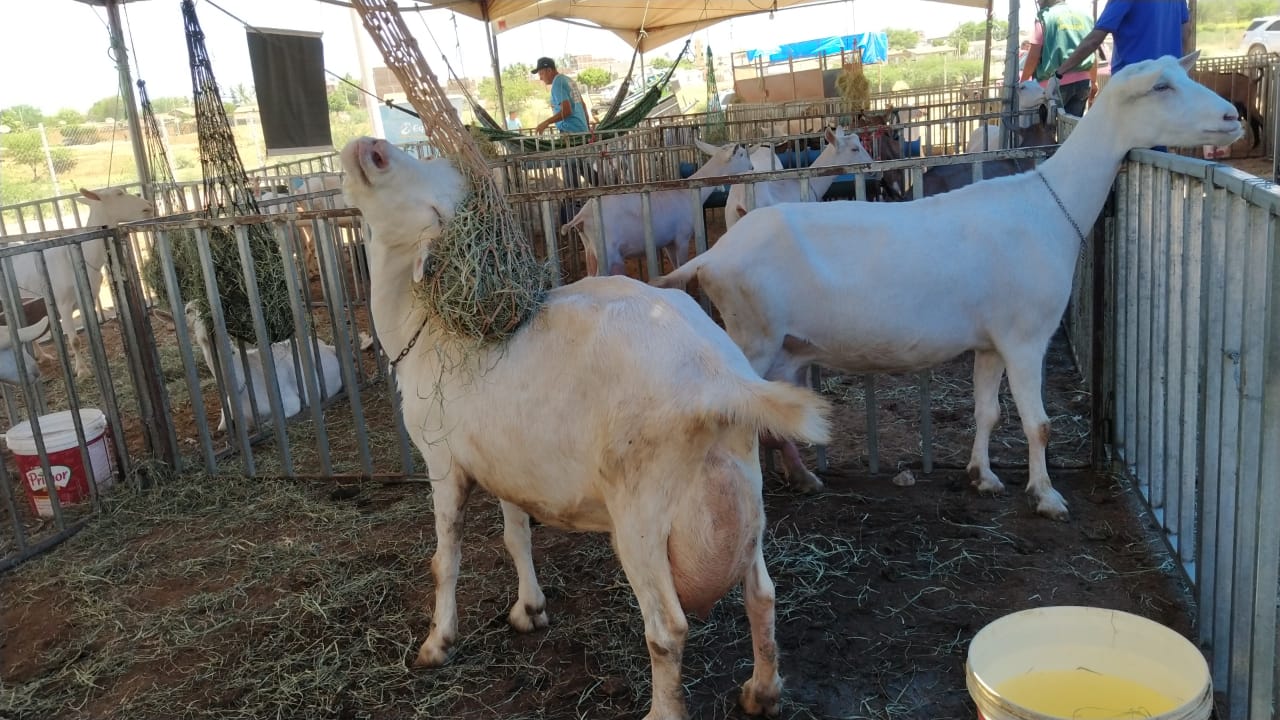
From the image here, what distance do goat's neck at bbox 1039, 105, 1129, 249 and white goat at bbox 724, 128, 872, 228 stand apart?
3172 millimetres

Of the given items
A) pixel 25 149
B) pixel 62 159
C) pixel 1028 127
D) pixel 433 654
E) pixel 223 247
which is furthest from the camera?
pixel 25 149

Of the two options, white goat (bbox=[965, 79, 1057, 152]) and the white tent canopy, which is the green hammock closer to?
the white tent canopy

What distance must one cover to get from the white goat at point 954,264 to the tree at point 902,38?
214ft

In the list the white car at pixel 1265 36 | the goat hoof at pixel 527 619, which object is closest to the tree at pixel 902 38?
the white car at pixel 1265 36

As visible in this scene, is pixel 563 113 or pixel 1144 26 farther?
pixel 563 113

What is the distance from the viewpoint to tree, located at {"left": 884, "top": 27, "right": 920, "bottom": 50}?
6600 cm

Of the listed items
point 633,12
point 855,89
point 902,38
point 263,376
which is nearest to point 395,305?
point 263,376

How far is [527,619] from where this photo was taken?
369cm

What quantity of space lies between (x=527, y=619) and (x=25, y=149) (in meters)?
31.1

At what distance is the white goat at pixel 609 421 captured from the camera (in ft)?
8.59

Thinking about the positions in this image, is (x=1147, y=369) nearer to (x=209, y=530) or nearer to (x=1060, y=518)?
(x=1060, y=518)

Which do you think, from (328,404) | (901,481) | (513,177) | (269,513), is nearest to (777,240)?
(901,481)

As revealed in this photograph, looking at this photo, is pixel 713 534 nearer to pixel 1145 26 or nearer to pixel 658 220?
pixel 1145 26

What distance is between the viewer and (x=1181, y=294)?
3301 millimetres
